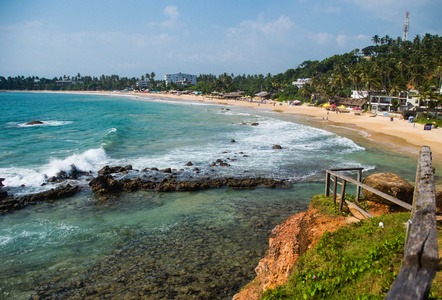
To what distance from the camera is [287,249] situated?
798cm

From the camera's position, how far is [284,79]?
143625mm

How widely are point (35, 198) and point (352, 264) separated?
1771cm

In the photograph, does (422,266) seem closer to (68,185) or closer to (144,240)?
(144,240)

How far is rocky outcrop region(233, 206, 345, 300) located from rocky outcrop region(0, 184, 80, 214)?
14053mm

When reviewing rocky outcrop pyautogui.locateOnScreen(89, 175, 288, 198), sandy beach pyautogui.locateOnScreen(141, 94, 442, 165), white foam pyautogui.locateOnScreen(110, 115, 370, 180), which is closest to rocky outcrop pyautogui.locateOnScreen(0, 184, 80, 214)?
rocky outcrop pyautogui.locateOnScreen(89, 175, 288, 198)

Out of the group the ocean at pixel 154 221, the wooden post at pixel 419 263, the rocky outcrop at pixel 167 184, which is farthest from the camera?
the rocky outcrop at pixel 167 184

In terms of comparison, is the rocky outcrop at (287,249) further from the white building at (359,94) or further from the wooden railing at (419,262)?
the white building at (359,94)

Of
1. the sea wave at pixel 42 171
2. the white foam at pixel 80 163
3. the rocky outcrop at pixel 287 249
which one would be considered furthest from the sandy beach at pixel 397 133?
the sea wave at pixel 42 171

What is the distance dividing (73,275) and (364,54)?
517 feet

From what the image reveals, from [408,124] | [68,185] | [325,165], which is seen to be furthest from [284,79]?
[68,185]

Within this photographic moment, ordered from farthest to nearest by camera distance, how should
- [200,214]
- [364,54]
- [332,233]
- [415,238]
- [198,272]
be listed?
[364,54] < [200,214] < [198,272] < [332,233] < [415,238]

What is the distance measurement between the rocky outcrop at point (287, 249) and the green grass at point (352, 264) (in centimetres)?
65

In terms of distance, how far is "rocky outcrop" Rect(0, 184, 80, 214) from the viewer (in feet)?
52.2

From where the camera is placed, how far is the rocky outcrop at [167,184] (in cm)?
1819
